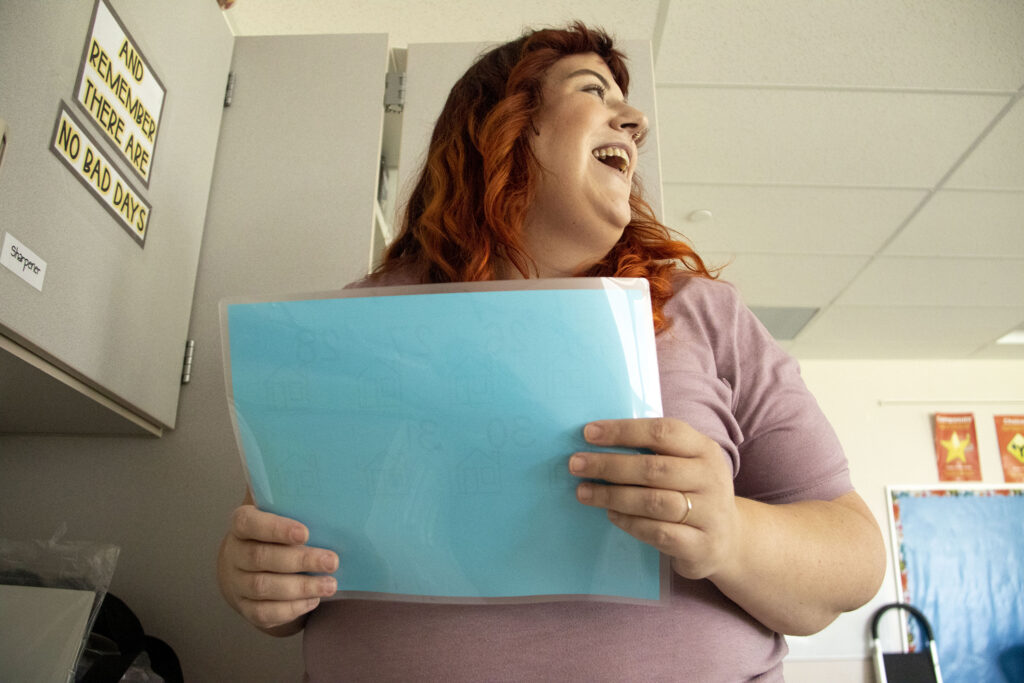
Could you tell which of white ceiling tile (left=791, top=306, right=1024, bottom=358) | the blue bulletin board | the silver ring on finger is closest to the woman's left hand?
the silver ring on finger

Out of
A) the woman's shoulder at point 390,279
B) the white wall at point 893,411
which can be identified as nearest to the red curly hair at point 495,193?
the woman's shoulder at point 390,279

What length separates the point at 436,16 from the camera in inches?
80.6

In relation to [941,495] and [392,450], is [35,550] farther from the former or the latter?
[941,495]

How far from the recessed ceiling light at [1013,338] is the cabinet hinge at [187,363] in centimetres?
447

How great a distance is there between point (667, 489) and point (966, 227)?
3.18 metres

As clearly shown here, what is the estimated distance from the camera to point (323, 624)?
694 millimetres

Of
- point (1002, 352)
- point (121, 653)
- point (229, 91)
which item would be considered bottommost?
point (121, 653)

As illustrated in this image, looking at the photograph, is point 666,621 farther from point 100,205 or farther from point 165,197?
point 165,197

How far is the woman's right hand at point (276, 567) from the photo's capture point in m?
0.60

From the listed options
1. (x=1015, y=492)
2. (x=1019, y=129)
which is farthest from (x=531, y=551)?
(x=1015, y=492)


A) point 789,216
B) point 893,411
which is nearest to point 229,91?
point 789,216

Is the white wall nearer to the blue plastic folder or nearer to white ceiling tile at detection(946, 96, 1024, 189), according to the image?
white ceiling tile at detection(946, 96, 1024, 189)

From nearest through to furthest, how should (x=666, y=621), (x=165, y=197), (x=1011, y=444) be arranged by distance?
(x=666, y=621) < (x=165, y=197) < (x=1011, y=444)

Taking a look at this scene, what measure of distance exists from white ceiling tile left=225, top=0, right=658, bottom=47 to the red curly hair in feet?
3.36
